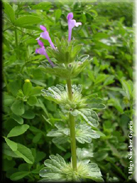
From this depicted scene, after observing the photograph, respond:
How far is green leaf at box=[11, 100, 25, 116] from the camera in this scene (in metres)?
0.88

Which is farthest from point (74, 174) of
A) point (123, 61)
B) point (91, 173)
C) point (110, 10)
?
point (110, 10)

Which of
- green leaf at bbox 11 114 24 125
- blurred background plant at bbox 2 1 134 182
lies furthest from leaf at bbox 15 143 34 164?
green leaf at bbox 11 114 24 125

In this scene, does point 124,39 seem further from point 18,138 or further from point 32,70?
point 18,138

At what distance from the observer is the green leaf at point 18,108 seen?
88 cm

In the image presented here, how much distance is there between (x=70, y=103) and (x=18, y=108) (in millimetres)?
315

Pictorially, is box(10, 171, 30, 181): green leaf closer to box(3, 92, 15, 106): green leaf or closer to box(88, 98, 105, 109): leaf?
box(3, 92, 15, 106): green leaf

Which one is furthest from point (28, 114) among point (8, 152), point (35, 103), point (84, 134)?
point (84, 134)

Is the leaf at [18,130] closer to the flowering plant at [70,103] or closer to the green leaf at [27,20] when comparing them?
the flowering plant at [70,103]

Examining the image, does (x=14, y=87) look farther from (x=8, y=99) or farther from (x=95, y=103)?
(x=95, y=103)

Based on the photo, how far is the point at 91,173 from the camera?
0.73 m

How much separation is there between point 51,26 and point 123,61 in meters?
0.81

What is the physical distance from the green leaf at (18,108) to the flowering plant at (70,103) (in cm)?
18

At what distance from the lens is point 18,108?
2.96 feet

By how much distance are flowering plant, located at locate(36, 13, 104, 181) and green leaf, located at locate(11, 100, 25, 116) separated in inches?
7.1
